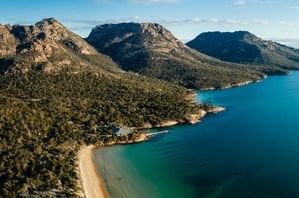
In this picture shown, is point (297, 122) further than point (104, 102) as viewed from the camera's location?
No

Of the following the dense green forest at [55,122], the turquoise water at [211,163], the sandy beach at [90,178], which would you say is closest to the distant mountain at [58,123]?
the dense green forest at [55,122]

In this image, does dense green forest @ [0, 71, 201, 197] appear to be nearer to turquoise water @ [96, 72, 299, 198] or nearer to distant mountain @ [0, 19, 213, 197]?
distant mountain @ [0, 19, 213, 197]

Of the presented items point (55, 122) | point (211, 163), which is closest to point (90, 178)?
point (211, 163)

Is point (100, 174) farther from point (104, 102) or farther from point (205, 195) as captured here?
point (104, 102)

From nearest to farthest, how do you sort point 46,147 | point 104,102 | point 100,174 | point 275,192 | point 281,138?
point 275,192
point 100,174
point 46,147
point 281,138
point 104,102

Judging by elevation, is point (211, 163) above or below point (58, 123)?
below

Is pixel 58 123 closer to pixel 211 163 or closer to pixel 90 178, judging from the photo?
pixel 90 178

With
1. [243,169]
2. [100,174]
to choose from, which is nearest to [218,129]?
[243,169]
